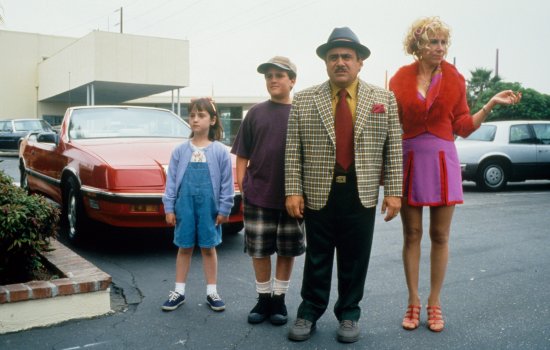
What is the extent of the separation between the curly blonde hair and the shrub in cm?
272

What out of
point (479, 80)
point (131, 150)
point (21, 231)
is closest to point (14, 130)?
point (131, 150)

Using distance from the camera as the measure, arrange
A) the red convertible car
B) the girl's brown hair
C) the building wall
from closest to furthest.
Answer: the girl's brown hair → the red convertible car → the building wall

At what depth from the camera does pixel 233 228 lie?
6.50 meters

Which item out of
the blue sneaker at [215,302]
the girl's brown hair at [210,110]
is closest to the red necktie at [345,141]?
the girl's brown hair at [210,110]

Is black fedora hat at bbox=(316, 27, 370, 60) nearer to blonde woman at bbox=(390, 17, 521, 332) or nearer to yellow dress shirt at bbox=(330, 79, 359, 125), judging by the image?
yellow dress shirt at bbox=(330, 79, 359, 125)

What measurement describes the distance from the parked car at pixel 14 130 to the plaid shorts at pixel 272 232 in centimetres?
2049

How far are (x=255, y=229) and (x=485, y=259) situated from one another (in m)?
2.99

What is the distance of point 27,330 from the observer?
3.51 meters

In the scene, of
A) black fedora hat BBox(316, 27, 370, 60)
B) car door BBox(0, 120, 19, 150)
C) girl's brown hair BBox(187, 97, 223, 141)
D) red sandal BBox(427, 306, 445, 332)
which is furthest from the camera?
car door BBox(0, 120, 19, 150)

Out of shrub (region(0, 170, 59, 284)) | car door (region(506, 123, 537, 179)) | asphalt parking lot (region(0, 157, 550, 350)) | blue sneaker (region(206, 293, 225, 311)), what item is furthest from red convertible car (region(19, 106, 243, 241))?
car door (region(506, 123, 537, 179))

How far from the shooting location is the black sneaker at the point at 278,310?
368cm

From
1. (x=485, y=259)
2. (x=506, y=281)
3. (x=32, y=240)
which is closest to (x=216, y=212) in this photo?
(x=32, y=240)

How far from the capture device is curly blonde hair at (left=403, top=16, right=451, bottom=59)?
11.6 feet

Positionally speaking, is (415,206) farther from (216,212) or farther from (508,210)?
(508,210)
